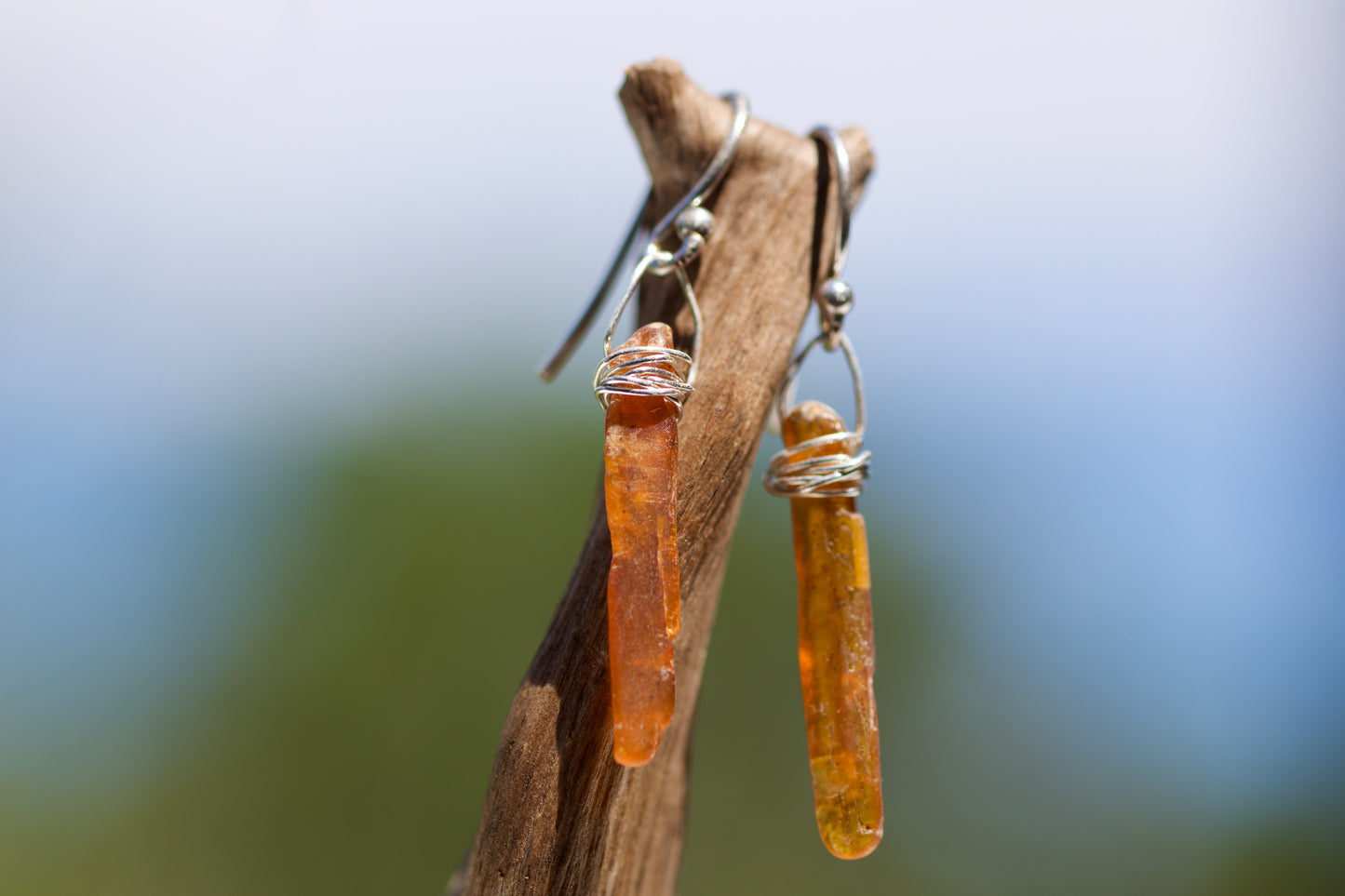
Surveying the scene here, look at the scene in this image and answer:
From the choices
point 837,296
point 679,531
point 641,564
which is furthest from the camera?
point 837,296

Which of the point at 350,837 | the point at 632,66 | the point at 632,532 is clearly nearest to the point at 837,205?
the point at 632,66

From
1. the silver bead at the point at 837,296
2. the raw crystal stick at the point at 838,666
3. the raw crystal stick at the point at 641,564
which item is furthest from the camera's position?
the silver bead at the point at 837,296

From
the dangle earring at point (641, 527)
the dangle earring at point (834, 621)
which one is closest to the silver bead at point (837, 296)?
the dangle earring at point (834, 621)

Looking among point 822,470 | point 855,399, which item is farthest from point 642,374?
point 855,399

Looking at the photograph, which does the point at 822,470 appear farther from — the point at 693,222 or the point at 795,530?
the point at 693,222

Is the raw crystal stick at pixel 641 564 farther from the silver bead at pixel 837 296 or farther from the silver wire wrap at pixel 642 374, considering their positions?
the silver bead at pixel 837 296

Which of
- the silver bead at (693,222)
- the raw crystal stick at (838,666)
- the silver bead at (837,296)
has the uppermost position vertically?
the silver bead at (693,222)
